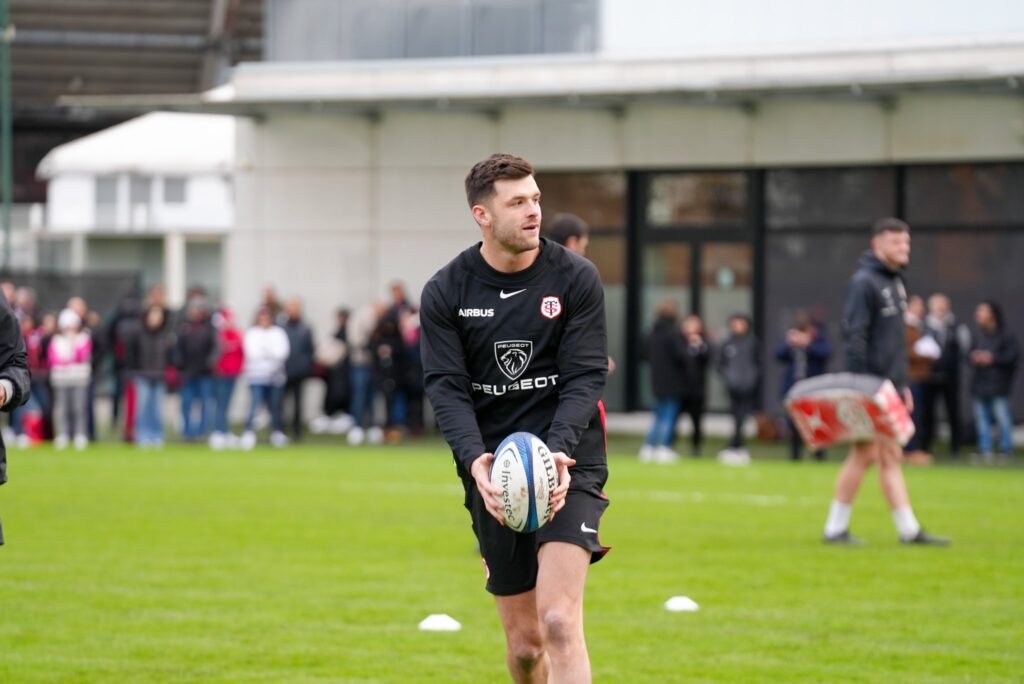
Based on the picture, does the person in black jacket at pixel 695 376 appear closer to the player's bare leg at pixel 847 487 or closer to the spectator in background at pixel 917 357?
the spectator in background at pixel 917 357

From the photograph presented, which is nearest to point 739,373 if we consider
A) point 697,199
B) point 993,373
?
point 993,373

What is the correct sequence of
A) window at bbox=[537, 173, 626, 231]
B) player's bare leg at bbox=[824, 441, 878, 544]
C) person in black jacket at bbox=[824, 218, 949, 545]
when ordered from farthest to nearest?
window at bbox=[537, 173, 626, 231]
player's bare leg at bbox=[824, 441, 878, 544]
person in black jacket at bbox=[824, 218, 949, 545]

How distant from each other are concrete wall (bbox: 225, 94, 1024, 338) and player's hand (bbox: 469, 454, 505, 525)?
72.9 feet

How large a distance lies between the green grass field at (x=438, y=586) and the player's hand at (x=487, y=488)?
2.37m

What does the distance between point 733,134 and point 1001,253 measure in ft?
15.5

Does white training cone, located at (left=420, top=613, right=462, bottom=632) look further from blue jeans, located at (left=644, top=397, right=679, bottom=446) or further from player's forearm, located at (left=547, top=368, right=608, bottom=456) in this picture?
blue jeans, located at (left=644, top=397, right=679, bottom=446)

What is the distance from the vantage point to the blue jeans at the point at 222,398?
27.4 m

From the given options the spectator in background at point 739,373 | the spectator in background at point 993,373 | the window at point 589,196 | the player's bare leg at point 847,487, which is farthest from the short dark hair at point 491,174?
the window at point 589,196

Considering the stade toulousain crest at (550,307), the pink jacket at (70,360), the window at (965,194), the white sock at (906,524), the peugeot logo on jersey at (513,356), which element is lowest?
the white sock at (906,524)

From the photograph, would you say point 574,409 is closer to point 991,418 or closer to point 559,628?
point 559,628

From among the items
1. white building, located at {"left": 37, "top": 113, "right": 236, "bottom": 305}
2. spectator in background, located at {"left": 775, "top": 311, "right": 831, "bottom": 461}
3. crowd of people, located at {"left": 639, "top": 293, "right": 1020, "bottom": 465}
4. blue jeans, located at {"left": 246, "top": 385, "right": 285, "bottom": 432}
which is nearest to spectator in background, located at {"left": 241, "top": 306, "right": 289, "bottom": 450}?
blue jeans, located at {"left": 246, "top": 385, "right": 285, "bottom": 432}

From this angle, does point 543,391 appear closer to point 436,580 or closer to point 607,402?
point 436,580

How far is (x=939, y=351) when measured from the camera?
24672 millimetres

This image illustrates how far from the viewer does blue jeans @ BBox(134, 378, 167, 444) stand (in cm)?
2683
